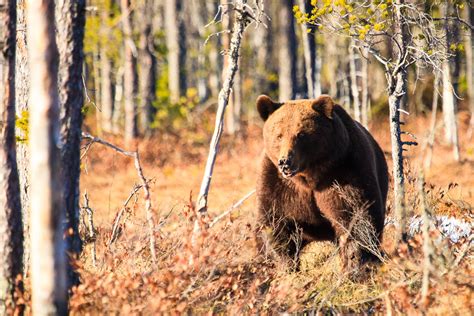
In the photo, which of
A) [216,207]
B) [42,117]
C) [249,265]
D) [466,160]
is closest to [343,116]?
[249,265]

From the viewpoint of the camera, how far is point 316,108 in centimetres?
718

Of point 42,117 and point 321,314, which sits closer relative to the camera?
point 42,117

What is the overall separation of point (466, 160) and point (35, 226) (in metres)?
13.3

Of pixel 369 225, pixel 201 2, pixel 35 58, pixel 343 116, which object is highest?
pixel 201 2

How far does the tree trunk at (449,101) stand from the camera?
8219 millimetres

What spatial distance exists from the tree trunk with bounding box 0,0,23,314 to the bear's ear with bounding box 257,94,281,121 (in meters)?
2.59

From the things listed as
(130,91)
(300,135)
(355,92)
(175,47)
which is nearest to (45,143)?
(300,135)

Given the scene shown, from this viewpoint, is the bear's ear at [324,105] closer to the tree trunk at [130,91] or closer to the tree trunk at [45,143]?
the tree trunk at [45,143]

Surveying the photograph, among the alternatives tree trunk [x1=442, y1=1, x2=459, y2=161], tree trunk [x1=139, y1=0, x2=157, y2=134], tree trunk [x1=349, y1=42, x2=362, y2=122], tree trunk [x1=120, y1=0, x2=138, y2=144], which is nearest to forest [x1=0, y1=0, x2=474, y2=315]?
tree trunk [x1=442, y1=1, x2=459, y2=161]

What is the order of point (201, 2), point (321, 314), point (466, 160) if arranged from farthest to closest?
point (201, 2) < point (466, 160) < point (321, 314)

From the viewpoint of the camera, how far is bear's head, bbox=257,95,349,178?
22.9 feet

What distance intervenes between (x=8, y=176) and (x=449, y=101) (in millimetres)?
12197

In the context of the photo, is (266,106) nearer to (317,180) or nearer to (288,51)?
(317,180)

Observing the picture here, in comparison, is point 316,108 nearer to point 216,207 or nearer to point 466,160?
point 216,207
